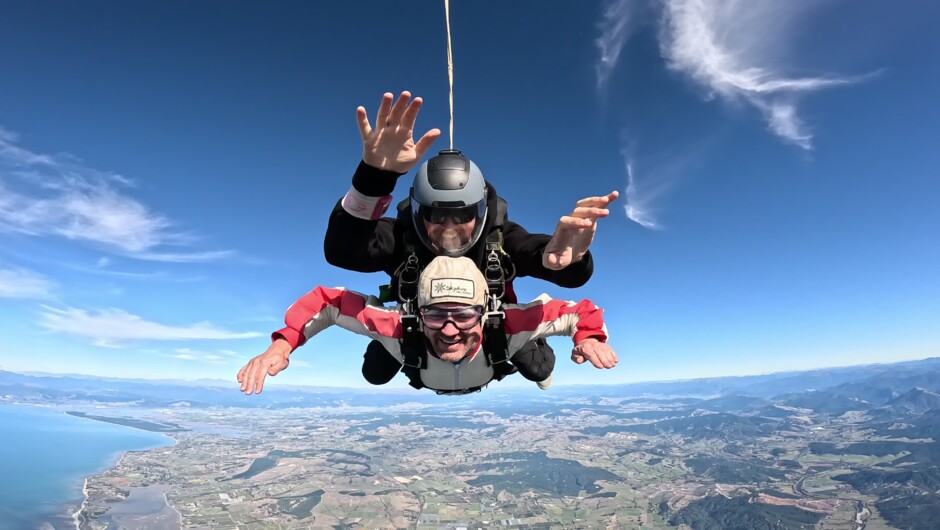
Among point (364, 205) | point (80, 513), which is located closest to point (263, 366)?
point (364, 205)

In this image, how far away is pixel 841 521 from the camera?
5247 centimetres

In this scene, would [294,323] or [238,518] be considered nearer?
[294,323]

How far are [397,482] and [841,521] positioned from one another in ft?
187

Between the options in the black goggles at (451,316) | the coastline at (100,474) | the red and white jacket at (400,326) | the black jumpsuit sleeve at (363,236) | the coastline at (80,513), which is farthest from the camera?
the coastline at (100,474)

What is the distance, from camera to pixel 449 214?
2777mm

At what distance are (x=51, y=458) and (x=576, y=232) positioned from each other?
135 m

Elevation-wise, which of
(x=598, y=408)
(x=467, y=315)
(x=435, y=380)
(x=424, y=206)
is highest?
(x=424, y=206)

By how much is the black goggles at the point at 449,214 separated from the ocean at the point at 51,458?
73.7 meters

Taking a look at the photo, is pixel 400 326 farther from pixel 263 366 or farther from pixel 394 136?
pixel 394 136

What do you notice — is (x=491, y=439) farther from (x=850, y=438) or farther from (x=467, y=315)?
(x=467, y=315)

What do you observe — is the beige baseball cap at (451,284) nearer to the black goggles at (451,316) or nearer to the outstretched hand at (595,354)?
the black goggles at (451,316)

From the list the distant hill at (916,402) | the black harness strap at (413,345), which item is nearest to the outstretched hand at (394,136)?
the black harness strap at (413,345)

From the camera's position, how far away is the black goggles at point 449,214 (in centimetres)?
277

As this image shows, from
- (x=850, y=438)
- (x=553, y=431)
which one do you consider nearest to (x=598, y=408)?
(x=553, y=431)
